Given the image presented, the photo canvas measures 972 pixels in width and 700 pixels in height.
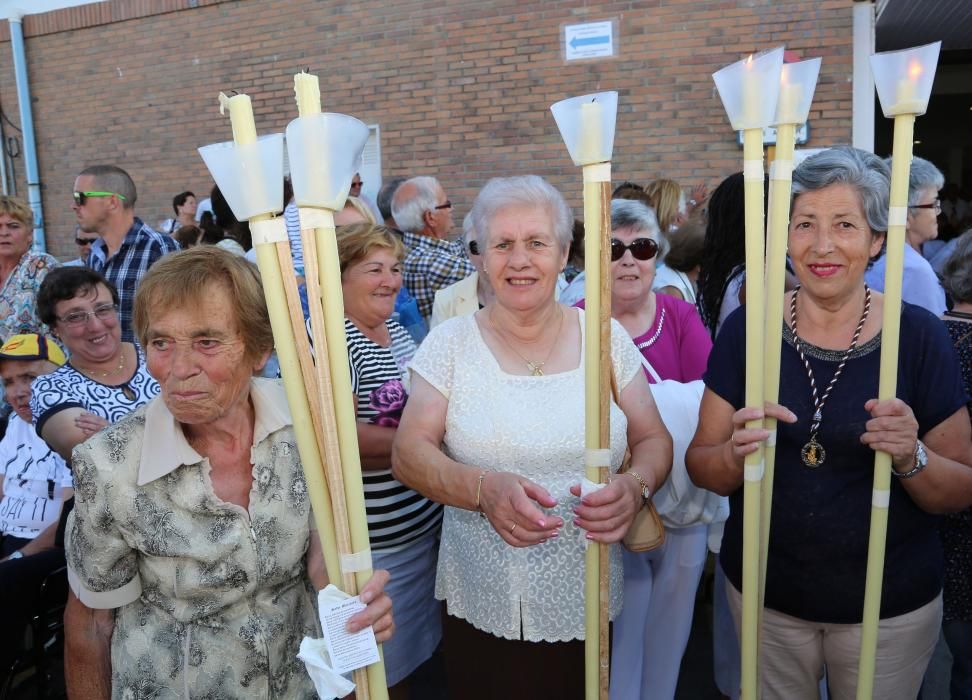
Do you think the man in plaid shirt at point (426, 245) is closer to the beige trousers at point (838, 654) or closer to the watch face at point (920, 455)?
the beige trousers at point (838, 654)

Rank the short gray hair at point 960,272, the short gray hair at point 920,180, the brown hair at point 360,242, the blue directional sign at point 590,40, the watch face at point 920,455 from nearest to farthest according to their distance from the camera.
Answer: the watch face at point 920,455 < the short gray hair at point 960,272 < the brown hair at point 360,242 < the short gray hair at point 920,180 < the blue directional sign at point 590,40

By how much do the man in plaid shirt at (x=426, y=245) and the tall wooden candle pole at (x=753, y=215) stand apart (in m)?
3.16

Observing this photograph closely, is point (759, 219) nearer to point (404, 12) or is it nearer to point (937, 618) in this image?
point (937, 618)

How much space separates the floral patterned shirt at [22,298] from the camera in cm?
438

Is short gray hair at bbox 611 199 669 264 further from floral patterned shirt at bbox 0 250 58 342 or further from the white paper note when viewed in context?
floral patterned shirt at bbox 0 250 58 342

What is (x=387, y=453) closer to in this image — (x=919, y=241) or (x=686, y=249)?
(x=686, y=249)

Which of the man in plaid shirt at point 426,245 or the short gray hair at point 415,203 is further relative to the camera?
the short gray hair at point 415,203

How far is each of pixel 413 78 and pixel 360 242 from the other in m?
6.42

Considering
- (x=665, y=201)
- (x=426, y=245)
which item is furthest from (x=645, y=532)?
(x=665, y=201)

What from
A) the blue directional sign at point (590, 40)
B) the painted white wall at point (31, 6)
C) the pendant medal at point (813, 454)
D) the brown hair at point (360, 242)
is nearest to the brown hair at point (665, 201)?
the blue directional sign at point (590, 40)

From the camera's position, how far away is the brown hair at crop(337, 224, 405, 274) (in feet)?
9.68

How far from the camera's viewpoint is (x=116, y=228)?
464 cm

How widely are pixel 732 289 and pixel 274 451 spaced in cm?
199

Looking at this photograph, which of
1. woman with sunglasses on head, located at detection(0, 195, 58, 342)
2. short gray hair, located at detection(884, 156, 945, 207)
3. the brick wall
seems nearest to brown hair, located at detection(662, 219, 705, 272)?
short gray hair, located at detection(884, 156, 945, 207)
